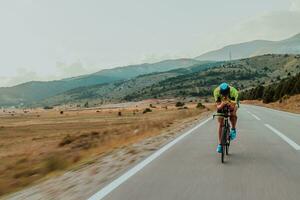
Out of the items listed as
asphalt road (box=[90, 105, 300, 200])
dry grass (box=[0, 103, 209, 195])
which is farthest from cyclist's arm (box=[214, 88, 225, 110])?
dry grass (box=[0, 103, 209, 195])

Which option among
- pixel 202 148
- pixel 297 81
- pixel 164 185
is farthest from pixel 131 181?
pixel 297 81

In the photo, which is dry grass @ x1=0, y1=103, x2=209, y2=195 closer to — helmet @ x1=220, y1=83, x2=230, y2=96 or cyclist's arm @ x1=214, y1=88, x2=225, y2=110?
cyclist's arm @ x1=214, y1=88, x2=225, y2=110

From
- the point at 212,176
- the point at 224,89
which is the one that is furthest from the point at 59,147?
the point at 212,176

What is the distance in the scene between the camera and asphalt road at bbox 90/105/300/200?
6773mm

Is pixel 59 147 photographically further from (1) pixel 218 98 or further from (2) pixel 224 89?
(2) pixel 224 89

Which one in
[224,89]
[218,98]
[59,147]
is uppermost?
[224,89]

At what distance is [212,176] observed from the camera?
329 inches

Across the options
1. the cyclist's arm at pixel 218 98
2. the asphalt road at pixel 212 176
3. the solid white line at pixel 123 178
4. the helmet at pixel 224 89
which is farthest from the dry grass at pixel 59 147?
the helmet at pixel 224 89

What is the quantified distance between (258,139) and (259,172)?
6896 millimetres

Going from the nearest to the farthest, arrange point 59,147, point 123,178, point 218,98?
point 123,178 < point 218,98 < point 59,147

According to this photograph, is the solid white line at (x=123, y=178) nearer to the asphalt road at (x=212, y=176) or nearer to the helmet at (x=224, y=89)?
the asphalt road at (x=212, y=176)

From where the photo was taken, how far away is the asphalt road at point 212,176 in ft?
22.2

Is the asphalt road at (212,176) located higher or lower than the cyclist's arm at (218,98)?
lower

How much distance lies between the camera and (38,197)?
273 inches
